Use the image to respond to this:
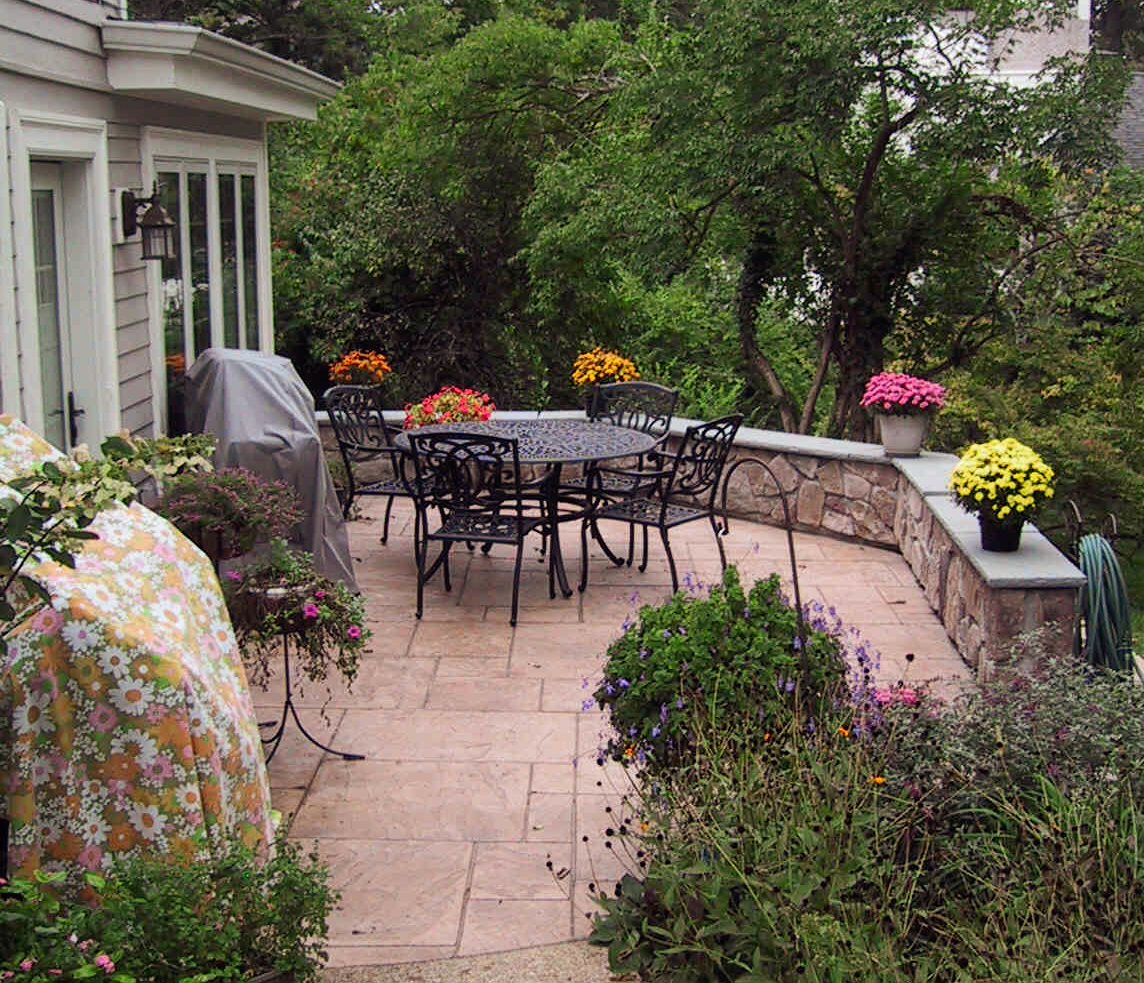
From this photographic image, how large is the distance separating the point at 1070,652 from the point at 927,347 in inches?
208

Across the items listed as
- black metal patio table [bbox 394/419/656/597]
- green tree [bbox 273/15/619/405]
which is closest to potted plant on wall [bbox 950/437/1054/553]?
black metal patio table [bbox 394/419/656/597]

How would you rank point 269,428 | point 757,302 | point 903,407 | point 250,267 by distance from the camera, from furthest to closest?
point 757,302 → point 250,267 → point 903,407 → point 269,428

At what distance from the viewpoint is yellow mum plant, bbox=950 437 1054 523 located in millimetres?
5672

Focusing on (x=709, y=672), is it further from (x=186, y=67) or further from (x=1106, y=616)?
(x=186, y=67)

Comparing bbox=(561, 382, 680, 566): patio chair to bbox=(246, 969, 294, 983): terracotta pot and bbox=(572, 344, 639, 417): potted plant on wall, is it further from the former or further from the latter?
bbox=(246, 969, 294, 983): terracotta pot

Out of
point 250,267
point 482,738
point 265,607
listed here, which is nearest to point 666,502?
point 482,738

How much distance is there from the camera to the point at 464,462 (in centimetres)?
663

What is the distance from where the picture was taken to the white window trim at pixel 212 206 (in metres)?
6.44

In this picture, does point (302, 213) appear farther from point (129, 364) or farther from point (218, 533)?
point (218, 533)

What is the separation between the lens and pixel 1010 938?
3188 millimetres

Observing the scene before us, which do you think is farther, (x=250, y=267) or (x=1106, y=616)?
(x=250, y=267)

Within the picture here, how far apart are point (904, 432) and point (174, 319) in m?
3.89

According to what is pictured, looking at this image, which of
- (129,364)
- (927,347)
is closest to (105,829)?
(129,364)

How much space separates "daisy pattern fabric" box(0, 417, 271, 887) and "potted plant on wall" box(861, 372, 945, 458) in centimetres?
500
